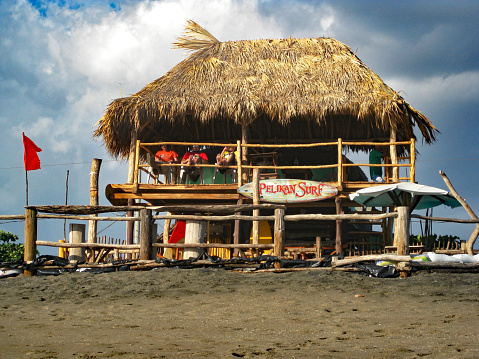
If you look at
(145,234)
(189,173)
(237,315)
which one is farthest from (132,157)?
(237,315)

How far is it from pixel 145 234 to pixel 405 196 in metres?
5.29

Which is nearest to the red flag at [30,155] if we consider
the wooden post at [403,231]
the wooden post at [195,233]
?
the wooden post at [195,233]

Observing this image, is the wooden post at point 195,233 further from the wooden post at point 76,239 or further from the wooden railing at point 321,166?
the wooden railing at point 321,166

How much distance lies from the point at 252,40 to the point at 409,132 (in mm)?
6303

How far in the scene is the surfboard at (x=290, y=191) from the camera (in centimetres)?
1406

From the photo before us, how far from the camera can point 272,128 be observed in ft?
58.2

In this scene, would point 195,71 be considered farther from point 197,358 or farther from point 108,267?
point 197,358

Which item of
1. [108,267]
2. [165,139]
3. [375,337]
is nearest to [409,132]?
[165,139]

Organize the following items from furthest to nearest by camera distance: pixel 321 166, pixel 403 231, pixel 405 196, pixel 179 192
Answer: pixel 179 192, pixel 321 166, pixel 405 196, pixel 403 231

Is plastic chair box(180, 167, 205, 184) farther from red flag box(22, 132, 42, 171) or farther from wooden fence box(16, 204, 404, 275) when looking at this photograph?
wooden fence box(16, 204, 404, 275)

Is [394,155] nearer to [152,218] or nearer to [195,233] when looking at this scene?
[195,233]

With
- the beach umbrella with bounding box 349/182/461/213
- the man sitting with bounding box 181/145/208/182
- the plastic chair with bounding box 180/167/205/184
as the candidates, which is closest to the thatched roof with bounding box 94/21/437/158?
the man sitting with bounding box 181/145/208/182

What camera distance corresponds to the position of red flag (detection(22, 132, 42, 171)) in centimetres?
1603

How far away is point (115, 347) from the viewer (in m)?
4.89
